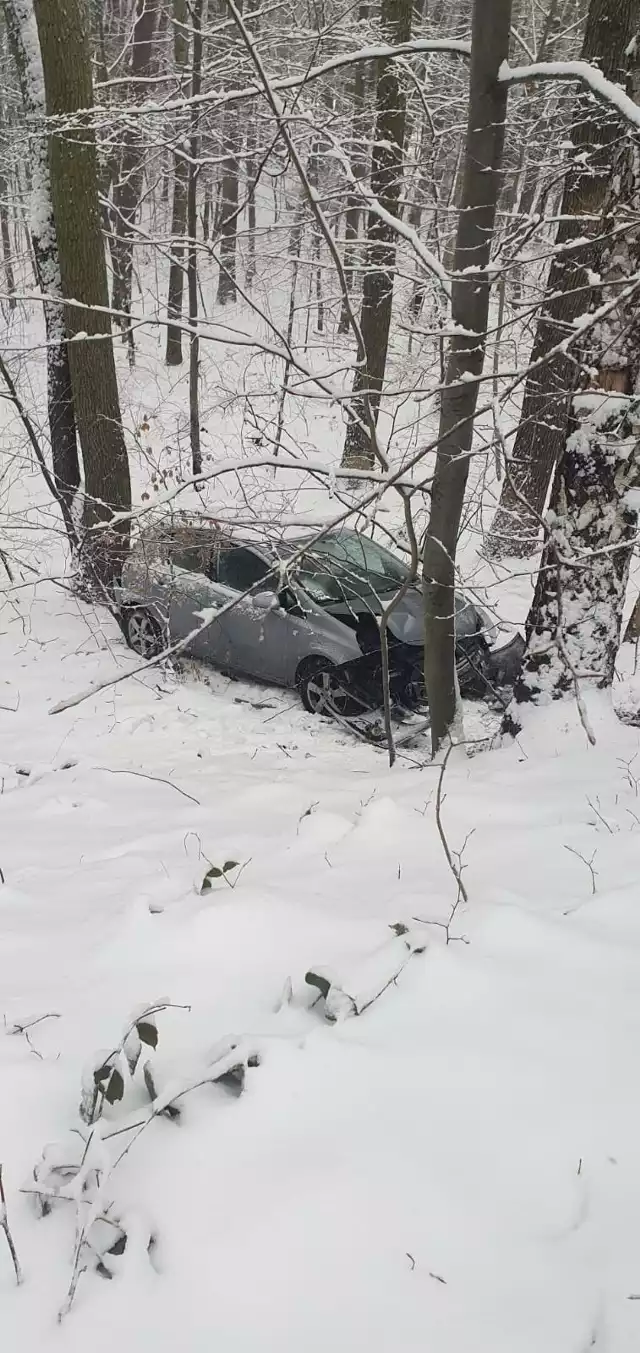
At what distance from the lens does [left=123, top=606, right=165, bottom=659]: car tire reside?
8.02 meters

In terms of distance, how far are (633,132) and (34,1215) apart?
4.46 meters

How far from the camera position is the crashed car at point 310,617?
6.66 metres

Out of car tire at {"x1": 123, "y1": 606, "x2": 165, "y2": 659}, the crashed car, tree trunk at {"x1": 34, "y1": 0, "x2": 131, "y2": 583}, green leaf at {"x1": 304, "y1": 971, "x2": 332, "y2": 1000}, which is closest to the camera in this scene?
green leaf at {"x1": 304, "y1": 971, "x2": 332, "y2": 1000}

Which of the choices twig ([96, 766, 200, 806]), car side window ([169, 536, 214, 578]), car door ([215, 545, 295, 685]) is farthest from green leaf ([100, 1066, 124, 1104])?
car side window ([169, 536, 214, 578])

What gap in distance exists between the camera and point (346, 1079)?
78.4 inches

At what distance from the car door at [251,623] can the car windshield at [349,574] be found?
36cm

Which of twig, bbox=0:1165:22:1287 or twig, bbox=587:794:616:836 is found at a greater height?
twig, bbox=0:1165:22:1287

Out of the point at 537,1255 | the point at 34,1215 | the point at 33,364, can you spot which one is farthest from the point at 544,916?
the point at 33,364

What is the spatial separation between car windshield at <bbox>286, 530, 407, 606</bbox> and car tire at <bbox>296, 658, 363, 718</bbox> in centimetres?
57

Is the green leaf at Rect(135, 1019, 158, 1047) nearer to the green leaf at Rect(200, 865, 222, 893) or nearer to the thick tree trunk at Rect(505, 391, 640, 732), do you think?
the green leaf at Rect(200, 865, 222, 893)

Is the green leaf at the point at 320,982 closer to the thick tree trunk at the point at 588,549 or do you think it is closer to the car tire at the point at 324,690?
the thick tree trunk at the point at 588,549

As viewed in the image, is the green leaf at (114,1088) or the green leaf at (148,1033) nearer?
the green leaf at (114,1088)

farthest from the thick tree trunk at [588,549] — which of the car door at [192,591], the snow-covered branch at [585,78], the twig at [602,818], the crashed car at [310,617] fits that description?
the car door at [192,591]

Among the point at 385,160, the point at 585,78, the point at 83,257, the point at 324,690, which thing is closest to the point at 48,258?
the point at 83,257
